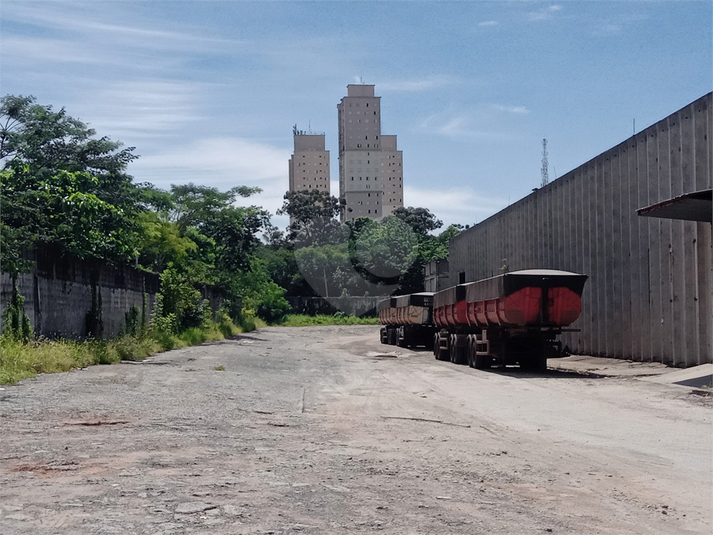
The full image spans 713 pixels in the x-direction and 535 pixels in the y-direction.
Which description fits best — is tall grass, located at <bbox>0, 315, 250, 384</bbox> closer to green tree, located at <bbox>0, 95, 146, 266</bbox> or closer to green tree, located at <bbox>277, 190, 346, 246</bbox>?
green tree, located at <bbox>0, 95, 146, 266</bbox>

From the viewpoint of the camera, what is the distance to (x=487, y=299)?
908 inches

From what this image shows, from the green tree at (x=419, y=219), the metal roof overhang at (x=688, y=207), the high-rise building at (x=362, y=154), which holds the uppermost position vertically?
the high-rise building at (x=362, y=154)

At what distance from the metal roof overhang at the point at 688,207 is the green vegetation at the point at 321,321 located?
196 ft

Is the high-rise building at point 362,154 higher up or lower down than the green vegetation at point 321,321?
higher up

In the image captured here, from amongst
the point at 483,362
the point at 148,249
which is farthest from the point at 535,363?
the point at 148,249

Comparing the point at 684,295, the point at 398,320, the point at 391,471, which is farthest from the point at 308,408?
the point at 398,320

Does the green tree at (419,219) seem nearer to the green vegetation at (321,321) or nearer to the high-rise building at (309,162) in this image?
the green vegetation at (321,321)

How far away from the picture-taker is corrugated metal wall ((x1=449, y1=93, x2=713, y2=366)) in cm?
2094

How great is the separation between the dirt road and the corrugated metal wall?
21.2ft

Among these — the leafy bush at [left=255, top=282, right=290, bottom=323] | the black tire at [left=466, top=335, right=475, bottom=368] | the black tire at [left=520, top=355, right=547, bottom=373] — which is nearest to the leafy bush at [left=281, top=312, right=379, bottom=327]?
the leafy bush at [left=255, top=282, right=290, bottom=323]

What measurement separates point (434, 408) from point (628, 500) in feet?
22.2

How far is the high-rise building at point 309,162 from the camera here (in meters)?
175

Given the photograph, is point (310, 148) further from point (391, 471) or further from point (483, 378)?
point (391, 471)

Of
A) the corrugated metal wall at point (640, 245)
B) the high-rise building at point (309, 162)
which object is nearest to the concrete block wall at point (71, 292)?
the corrugated metal wall at point (640, 245)
